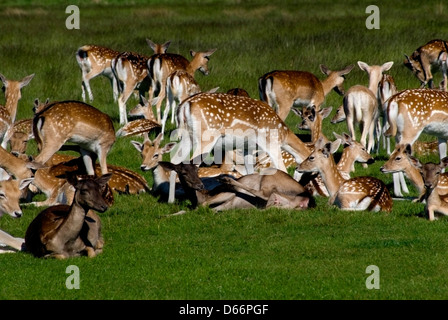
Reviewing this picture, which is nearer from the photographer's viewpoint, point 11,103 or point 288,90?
point 11,103

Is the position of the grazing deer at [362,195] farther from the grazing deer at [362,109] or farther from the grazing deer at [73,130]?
the grazing deer at [362,109]

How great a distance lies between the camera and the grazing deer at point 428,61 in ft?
55.6

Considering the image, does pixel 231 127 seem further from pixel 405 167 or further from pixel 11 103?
pixel 11 103

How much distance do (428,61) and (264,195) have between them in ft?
27.1

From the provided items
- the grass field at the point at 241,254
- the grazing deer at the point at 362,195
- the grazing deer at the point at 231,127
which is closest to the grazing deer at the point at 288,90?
the grass field at the point at 241,254

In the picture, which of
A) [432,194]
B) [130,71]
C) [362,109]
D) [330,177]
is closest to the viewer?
[432,194]

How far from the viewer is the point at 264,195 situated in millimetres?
9898

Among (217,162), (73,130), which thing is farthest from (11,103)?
(217,162)

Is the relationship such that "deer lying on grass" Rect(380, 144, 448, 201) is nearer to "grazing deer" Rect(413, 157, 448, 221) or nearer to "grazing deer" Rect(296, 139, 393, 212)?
"grazing deer" Rect(296, 139, 393, 212)

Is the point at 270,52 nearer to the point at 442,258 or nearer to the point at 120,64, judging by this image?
the point at 120,64

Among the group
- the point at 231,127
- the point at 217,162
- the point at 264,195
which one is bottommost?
the point at 217,162

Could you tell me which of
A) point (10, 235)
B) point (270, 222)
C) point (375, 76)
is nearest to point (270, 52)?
point (375, 76)

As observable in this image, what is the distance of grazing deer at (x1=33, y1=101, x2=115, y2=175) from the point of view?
1084 cm

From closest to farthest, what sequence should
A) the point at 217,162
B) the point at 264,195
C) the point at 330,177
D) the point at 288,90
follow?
the point at 264,195
the point at 330,177
the point at 217,162
the point at 288,90
